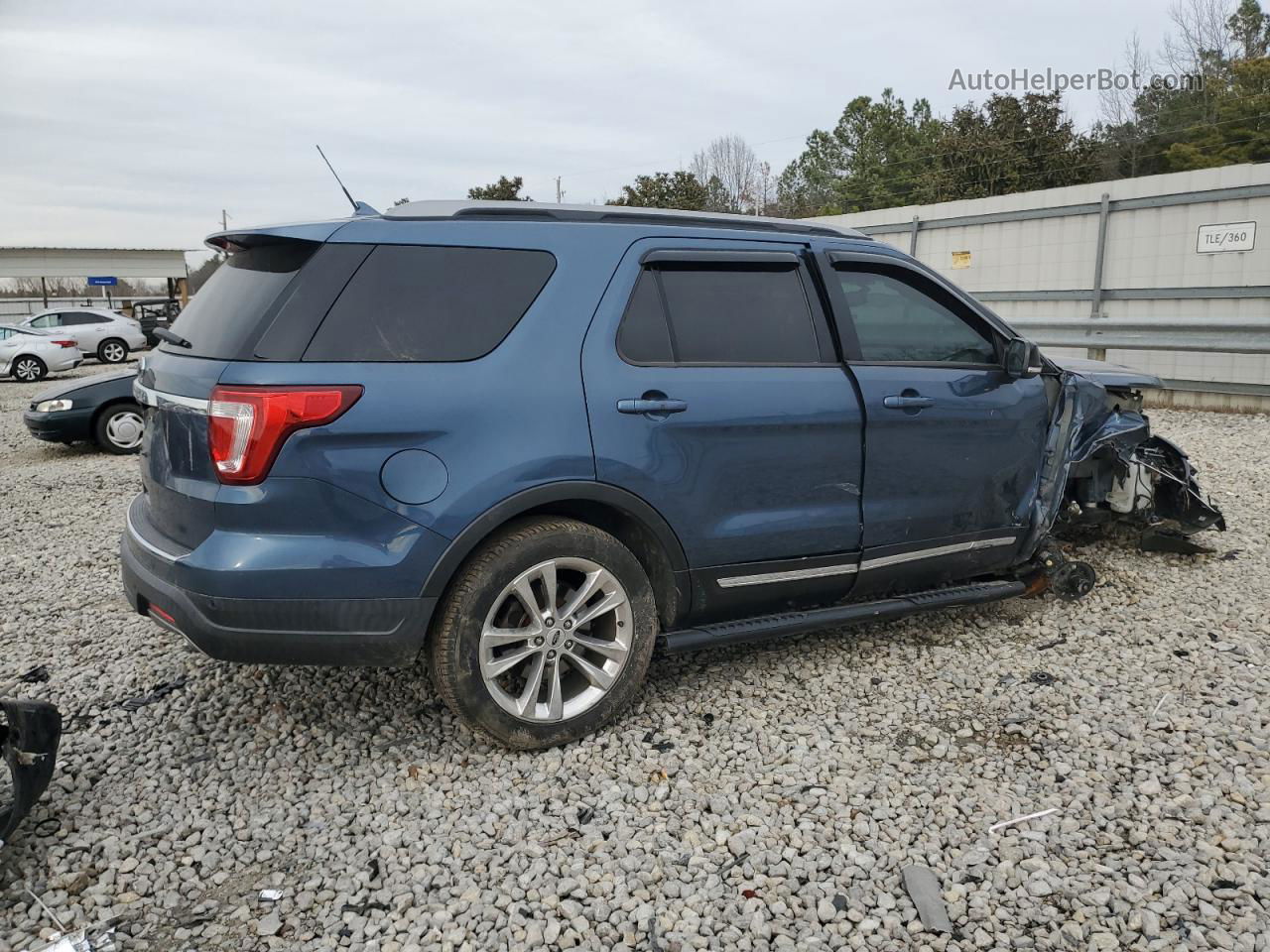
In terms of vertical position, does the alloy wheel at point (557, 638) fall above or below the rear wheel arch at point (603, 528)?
below

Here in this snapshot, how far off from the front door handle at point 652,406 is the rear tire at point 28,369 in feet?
75.5

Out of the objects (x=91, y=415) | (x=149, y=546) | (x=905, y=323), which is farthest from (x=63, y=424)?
(x=905, y=323)

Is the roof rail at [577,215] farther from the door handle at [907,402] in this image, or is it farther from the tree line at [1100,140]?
the tree line at [1100,140]

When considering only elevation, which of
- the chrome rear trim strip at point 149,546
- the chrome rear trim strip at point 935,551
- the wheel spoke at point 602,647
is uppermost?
the chrome rear trim strip at point 149,546

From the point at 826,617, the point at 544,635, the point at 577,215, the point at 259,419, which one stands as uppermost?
the point at 577,215

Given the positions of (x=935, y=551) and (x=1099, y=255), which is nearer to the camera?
(x=935, y=551)

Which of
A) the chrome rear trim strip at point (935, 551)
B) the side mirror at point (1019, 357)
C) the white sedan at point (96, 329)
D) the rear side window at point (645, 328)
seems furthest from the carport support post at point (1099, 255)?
the white sedan at point (96, 329)

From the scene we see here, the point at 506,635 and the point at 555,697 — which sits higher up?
the point at 506,635

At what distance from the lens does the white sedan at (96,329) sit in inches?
911

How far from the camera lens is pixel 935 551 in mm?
4086

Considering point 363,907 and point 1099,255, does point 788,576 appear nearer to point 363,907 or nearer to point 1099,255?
point 363,907

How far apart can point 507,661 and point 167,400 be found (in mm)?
1425

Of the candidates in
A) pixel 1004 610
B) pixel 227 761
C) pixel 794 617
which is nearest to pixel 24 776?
pixel 227 761

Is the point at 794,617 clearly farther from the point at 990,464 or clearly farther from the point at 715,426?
the point at 990,464
